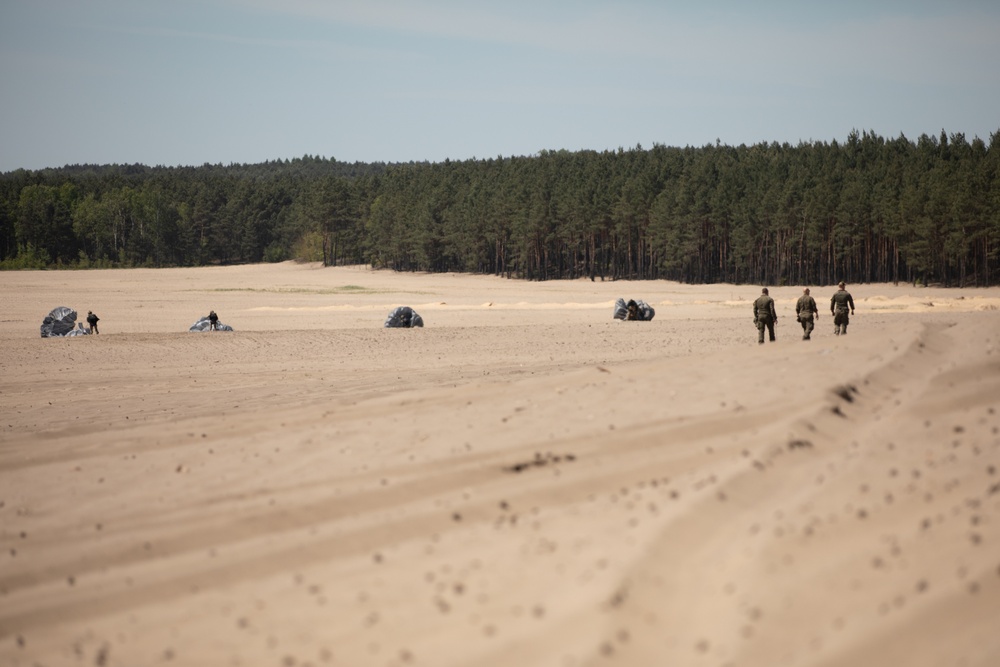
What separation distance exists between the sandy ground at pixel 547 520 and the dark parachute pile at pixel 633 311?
76.5 feet

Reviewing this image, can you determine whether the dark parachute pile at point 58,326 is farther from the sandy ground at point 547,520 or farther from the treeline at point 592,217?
the treeline at point 592,217

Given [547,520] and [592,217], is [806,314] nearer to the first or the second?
[547,520]

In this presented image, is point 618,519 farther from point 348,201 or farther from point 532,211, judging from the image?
point 348,201

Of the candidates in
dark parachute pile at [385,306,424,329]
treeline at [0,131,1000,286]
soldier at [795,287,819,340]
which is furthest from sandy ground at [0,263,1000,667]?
treeline at [0,131,1000,286]

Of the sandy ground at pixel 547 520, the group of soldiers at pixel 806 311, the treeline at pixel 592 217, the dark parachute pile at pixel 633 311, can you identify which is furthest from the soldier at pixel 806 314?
the treeline at pixel 592 217

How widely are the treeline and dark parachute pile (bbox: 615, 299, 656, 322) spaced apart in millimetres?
40975

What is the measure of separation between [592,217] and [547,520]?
96.0 m

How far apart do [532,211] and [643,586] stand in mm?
101547

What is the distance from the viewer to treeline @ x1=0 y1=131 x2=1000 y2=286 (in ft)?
267

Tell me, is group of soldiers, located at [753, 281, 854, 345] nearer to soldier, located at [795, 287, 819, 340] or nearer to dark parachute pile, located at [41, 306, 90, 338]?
soldier, located at [795, 287, 819, 340]

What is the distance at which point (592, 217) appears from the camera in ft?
336

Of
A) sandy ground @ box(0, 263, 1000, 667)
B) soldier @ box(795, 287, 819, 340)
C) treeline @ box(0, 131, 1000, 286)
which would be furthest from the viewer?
treeline @ box(0, 131, 1000, 286)

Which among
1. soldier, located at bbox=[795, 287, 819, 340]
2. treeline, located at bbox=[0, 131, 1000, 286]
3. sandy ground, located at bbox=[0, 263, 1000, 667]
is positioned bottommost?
sandy ground, located at bbox=[0, 263, 1000, 667]

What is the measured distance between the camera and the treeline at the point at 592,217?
81.2 meters
